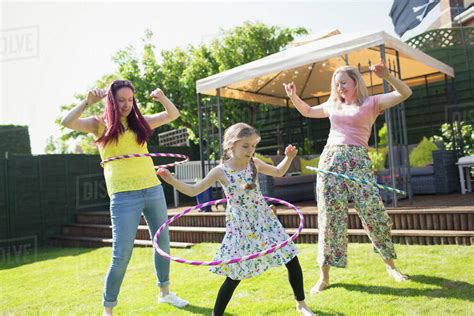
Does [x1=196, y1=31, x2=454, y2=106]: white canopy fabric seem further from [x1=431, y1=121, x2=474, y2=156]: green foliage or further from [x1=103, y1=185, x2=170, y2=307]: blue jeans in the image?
[x1=103, y1=185, x2=170, y2=307]: blue jeans

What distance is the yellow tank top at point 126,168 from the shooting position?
2.90 m

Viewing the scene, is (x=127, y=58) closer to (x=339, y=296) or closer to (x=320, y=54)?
(x=320, y=54)

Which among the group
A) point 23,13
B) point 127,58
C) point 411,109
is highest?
point 127,58

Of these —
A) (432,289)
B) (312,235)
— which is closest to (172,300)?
(432,289)

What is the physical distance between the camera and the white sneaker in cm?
318

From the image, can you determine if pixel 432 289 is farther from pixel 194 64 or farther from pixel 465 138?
pixel 194 64

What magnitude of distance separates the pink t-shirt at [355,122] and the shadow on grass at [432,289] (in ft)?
3.49

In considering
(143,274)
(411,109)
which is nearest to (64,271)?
(143,274)

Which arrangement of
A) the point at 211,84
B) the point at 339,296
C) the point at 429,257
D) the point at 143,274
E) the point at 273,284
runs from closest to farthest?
1. the point at 339,296
2. the point at 273,284
3. the point at 429,257
4. the point at 143,274
5. the point at 211,84

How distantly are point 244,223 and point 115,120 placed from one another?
112cm

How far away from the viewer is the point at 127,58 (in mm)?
16000

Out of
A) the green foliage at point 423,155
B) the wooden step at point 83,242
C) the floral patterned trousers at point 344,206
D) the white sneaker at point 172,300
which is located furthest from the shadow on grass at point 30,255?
the green foliage at point 423,155

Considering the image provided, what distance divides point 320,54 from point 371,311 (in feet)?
12.1

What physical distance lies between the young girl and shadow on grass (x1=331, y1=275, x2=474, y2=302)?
0.69 metres
